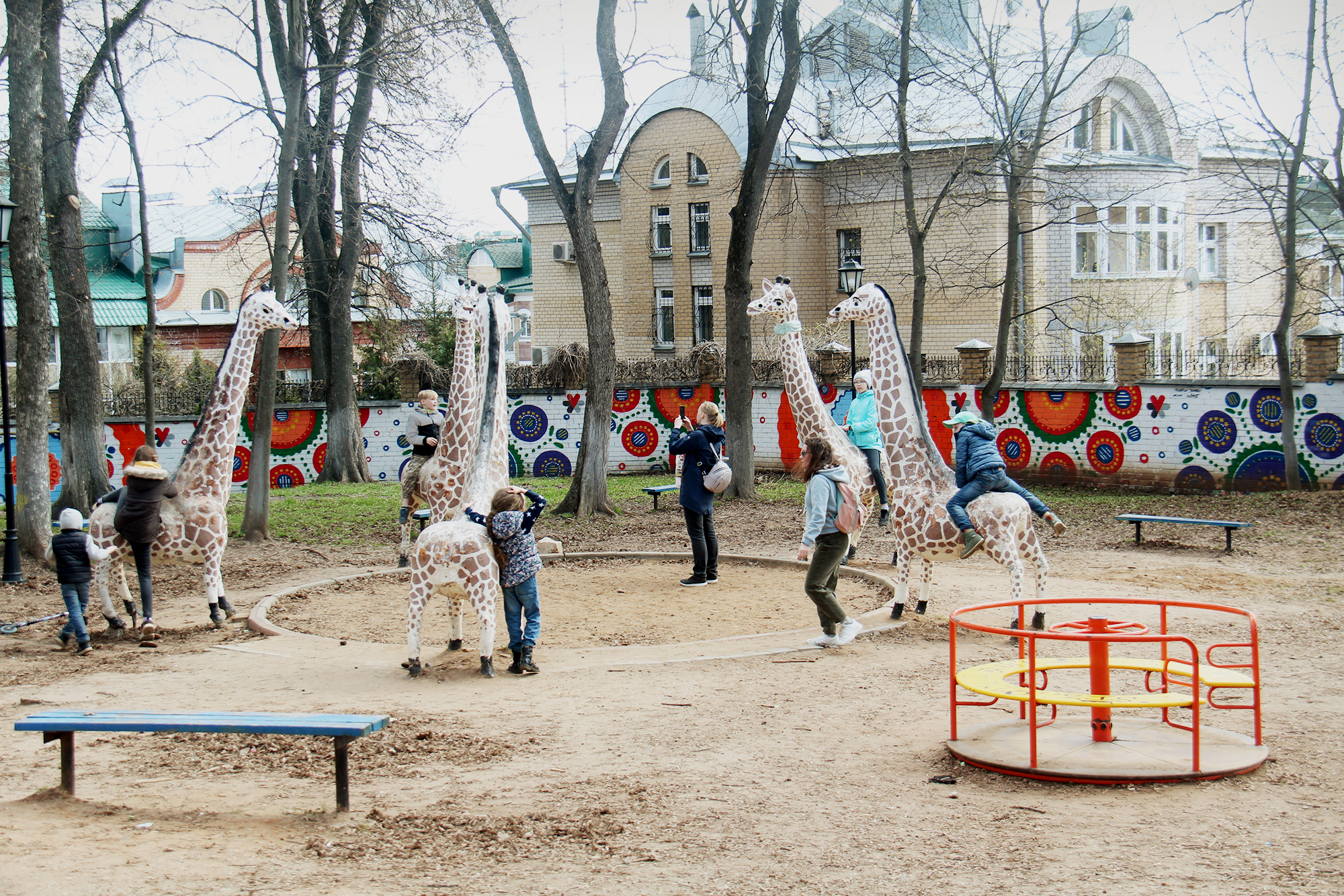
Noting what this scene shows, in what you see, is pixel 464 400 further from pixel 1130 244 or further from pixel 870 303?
pixel 1130 244

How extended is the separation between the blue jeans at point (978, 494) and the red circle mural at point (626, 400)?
16.2 m

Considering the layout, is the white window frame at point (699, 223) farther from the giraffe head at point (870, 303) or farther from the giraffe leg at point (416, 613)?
the giraffe leg at point (416, 613)

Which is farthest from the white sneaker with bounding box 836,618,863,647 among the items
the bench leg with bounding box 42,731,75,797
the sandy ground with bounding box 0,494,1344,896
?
the bench leg with bounding box 42,731,75,797

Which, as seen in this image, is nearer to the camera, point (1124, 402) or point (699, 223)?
point (1124, 402)

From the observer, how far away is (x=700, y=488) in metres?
11.6

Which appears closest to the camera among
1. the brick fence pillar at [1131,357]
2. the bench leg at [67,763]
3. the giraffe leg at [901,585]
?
the bench leg at [67,763]

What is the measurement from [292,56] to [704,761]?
12.4m

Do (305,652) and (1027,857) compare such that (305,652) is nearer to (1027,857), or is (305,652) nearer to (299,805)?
(299,805)

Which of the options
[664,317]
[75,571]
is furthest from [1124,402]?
[664,317]

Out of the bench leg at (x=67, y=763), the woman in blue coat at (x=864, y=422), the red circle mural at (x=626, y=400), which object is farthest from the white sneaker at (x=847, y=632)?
the red circle mural at (x=626, y=400)

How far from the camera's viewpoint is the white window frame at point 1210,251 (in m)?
31.9

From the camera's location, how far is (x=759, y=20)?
1783cm

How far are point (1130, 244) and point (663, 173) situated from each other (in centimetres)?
1331

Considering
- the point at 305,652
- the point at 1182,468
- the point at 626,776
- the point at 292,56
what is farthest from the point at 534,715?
the point at 1182,468
